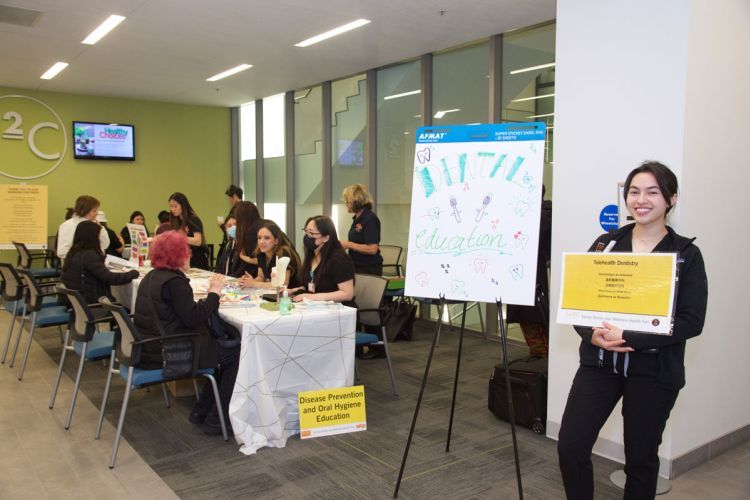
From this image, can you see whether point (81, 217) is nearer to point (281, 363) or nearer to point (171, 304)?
Result: point (171, 304)

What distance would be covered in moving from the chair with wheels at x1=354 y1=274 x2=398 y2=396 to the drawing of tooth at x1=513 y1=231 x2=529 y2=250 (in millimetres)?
1774

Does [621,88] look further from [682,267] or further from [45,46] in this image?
[45,46]

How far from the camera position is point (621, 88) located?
10.2 feet

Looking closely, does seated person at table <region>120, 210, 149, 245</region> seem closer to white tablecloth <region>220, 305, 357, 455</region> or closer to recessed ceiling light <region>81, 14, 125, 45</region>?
recessed ceiling light <region>81, 14, 125, 45</region>

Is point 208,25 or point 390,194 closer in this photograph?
point 208,25

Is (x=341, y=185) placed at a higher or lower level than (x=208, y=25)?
lower

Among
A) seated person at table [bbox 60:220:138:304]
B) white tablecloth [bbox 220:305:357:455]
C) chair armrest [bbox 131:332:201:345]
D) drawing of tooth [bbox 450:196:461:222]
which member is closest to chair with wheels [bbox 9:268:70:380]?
seated person at table [bbox 60:220:138:304]

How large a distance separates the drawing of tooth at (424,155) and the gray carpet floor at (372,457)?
1.61m

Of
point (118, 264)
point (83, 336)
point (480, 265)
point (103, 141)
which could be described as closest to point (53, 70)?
point (103, 141)

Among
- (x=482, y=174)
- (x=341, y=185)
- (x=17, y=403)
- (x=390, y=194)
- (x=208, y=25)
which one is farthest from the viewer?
(x=341, y=185)

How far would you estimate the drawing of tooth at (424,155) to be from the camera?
2.96 m

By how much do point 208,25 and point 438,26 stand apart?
7.13ft

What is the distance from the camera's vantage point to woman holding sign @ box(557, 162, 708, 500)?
2.10 meters

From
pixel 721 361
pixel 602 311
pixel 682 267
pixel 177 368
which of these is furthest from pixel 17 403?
pixel 721 361
